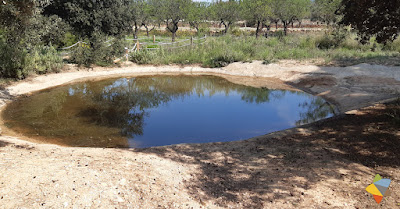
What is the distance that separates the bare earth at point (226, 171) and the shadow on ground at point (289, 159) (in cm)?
2

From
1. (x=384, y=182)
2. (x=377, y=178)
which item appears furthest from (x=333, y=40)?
(x=384, y=182)

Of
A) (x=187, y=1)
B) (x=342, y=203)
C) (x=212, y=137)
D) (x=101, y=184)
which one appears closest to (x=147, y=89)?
(x=212, y=137)

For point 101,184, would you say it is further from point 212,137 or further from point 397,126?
point 397,126

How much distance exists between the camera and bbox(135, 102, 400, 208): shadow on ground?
5.08 meters

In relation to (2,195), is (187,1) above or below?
above

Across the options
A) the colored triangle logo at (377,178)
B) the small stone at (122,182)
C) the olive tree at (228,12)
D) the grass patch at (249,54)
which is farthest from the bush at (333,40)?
the small stone at (122,182)

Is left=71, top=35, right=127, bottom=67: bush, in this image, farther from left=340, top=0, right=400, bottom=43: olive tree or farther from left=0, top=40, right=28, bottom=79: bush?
left=340, top=0, right=400, bottom=43: olive tree

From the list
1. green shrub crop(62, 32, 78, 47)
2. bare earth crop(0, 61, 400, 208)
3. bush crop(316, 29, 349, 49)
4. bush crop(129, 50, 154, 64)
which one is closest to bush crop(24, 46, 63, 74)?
green shrub crop(62, 32, 78, 47)

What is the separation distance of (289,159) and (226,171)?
1.45 meters

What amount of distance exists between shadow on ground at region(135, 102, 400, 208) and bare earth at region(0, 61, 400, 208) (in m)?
0.02

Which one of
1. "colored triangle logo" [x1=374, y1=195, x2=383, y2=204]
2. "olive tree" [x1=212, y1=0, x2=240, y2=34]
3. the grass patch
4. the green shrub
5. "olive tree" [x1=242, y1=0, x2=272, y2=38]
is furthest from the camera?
"olive tree" [x1=212, y1=0, x2=240, y2=34]

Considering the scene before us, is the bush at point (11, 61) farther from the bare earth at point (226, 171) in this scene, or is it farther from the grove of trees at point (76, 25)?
the bare earth at point (226, 171)

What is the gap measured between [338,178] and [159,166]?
3248 millimetres

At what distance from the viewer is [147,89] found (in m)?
14.5
